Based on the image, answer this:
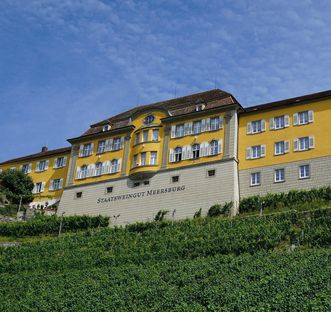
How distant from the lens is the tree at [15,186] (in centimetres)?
6412

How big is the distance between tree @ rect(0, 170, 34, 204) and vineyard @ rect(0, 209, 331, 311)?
15.0 m

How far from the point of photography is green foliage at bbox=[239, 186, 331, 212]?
155 ft

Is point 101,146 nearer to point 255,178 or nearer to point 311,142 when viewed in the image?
point 255,178

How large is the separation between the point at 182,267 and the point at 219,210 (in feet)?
49.6

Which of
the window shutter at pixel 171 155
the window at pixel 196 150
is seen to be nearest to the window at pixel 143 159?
the window shutter at pixel 171 155

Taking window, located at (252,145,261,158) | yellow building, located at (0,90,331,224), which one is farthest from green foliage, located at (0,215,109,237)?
window, located at (252,145,261,158)

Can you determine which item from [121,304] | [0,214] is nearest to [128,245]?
[121,304]

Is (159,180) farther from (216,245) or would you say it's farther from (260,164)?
(216,245)

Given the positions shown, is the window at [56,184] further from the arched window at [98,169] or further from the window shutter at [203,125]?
the window shutter at [203,125]

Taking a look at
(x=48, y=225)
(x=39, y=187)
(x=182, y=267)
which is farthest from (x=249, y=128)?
(x=39, y=187)

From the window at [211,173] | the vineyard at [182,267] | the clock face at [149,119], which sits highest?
the clock face at [149,119]

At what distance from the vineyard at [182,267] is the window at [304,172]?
818cm

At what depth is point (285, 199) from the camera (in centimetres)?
4853

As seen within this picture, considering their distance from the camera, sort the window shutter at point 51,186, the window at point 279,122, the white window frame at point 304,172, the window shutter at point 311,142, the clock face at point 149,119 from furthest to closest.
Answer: the window shutter at point 51,186
the clock face at point 149,119
the window at point 279,122
the window shutter at point 311,142
the white window frame at point 304,172
